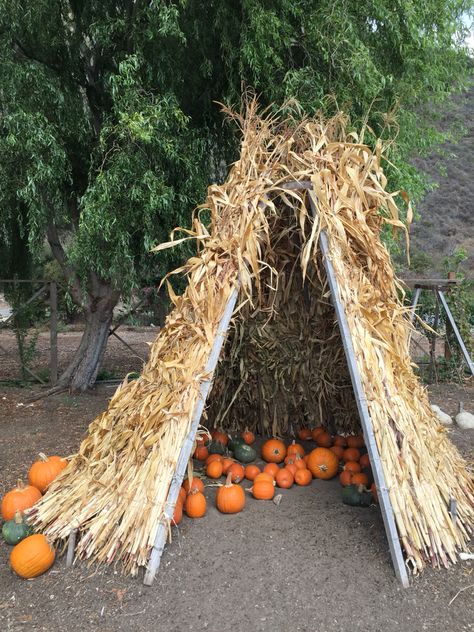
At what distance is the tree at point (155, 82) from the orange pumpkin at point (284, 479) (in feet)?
9.66

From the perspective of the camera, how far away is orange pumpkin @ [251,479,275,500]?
417cm

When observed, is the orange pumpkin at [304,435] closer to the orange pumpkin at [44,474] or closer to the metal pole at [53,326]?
the orange pumpkin at [44,474]

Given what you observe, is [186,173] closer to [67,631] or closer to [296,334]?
[296,334]

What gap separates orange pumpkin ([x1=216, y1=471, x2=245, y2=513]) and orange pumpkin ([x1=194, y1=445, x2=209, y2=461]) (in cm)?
95

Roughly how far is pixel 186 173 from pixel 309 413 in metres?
3.14

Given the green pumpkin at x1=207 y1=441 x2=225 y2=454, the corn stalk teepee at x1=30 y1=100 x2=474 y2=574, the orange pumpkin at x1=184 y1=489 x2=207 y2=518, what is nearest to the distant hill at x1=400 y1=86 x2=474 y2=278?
the green pumpkin at x1=207 y1=441 x2=225 y2=454

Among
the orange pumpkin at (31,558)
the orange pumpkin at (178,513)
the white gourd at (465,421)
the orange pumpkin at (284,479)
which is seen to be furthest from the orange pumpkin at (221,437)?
the white gourd at (465,421)

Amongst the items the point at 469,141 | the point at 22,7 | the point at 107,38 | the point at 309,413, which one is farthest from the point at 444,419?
the point at 469,141

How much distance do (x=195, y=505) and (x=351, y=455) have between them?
1.65 meters

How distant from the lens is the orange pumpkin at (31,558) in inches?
124

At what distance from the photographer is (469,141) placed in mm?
35906

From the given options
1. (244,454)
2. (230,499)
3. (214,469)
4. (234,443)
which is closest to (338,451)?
(244,454)

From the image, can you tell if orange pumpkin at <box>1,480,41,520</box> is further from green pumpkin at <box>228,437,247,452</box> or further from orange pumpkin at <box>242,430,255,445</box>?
orange pumpkin at <box>242,430,255,445</box>

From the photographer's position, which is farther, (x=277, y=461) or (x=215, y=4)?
(x=215, y=4)
